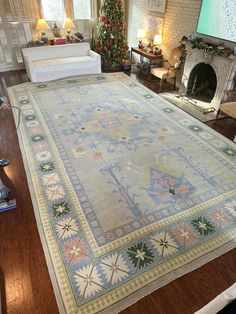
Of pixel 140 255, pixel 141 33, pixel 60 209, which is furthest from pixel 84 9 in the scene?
pixel 140 255

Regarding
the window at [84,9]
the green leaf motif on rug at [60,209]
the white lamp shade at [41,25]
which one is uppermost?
the window at [84,9]

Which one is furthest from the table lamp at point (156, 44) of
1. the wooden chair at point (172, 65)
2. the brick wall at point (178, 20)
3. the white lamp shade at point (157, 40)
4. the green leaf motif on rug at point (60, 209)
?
the green leaf motif on rug at point (60, 209)

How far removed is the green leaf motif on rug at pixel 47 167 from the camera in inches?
107

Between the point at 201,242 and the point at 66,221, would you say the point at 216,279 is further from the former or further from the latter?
the point at 66,221

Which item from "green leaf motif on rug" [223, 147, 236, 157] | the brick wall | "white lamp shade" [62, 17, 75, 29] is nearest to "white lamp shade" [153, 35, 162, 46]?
the brick wall

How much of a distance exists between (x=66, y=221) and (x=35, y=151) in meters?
1.29

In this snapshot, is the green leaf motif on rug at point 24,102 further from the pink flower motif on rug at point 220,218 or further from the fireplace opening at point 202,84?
the pink flower motif on rug at point 220,218

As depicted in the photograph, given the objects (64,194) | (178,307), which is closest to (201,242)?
(178,307)

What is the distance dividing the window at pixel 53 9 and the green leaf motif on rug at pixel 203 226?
6306mm

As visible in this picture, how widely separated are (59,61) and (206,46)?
3298 millimetres

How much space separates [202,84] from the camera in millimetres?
4836

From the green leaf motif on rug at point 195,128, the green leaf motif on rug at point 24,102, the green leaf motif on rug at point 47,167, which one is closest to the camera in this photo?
the green leaf motif on rug at point 47,167

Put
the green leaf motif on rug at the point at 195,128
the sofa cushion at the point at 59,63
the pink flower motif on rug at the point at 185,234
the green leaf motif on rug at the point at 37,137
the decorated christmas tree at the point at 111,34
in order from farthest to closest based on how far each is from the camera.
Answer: the decorated christmas tree at the point at 111,34
the sofa cushion at the point at 59,63
the green leaf motif on rug at the point at 195,128
the green leaf motif on rug at the point at 37,137
the pink flower motif on rug at the point at 185,234

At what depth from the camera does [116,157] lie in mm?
2955
